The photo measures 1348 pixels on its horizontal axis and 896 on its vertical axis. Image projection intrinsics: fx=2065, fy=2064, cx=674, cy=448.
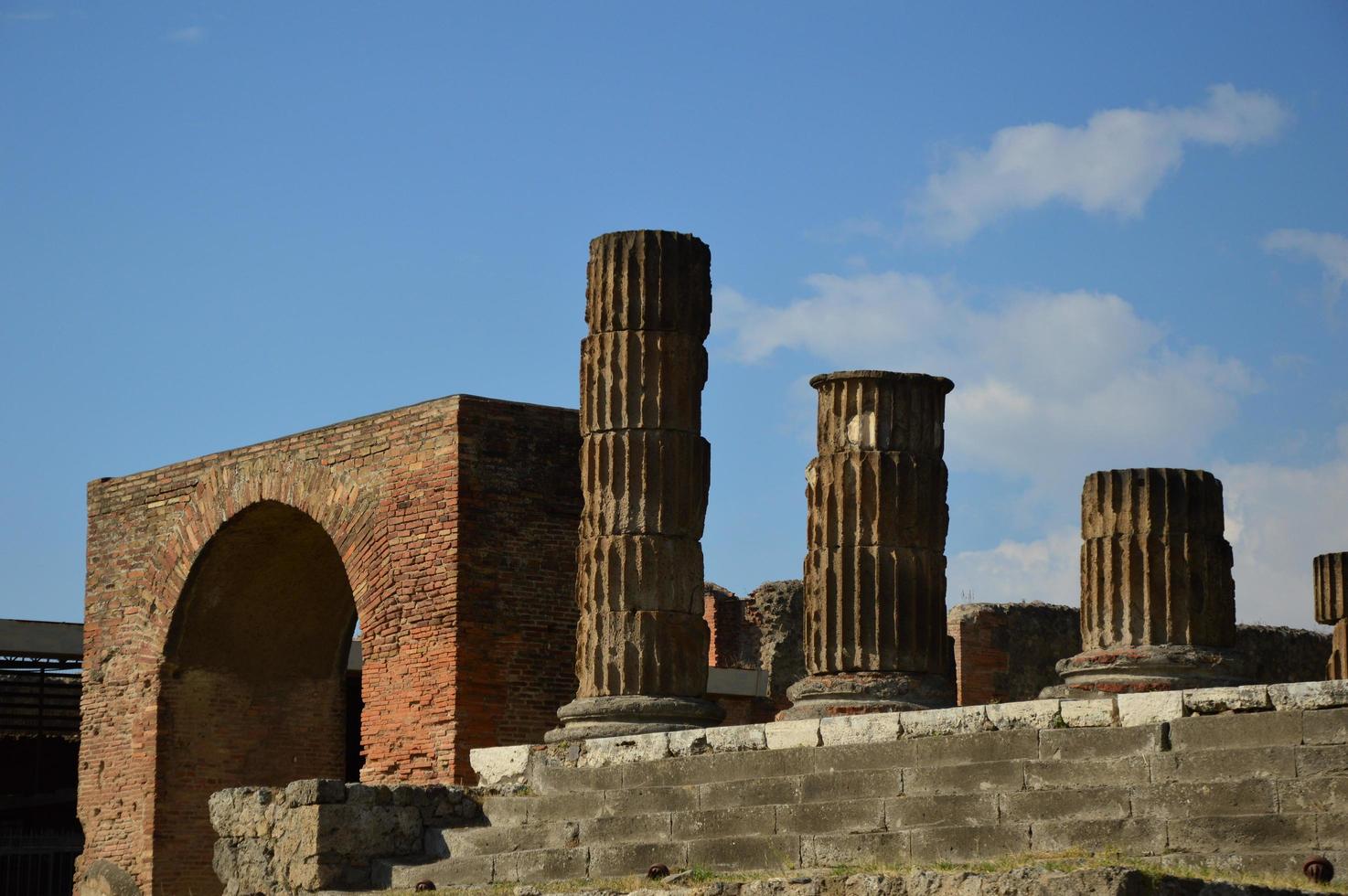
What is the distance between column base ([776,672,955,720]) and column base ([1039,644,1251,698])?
40.3 inches

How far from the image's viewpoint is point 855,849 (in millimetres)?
11156

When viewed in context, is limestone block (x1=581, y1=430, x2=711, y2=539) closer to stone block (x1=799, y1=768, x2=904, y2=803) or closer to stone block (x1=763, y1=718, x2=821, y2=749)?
stone block (x1=763, y1=718, x2=821, y2=749)

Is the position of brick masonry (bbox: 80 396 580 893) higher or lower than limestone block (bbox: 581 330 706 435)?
lower

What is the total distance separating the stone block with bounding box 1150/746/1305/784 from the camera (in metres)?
9.68

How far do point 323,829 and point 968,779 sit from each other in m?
4.22

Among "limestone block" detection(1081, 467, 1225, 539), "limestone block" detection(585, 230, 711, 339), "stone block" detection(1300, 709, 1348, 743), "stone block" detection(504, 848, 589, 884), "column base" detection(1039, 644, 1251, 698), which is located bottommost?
"stone block" detection(504, 848, 589, 884)

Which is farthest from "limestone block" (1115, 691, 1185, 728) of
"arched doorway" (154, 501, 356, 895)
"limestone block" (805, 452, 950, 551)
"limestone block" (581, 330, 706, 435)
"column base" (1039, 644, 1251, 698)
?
"arched doorway" (154, 501, 356, 895)

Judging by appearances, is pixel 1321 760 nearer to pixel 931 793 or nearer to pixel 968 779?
pixel 968 779

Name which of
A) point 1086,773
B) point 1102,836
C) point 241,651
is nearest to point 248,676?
point 241,651

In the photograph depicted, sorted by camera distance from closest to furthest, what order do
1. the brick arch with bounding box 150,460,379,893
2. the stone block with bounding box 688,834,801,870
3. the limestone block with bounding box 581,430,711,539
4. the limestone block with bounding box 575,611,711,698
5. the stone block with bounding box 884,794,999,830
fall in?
1. the stone block with bounding box 884,794,999,830
2. the stone block with bounding box 688,834,801,870
3. the limestone block with bounding box 575,611,711,698
4. the limestone block with bounding box 581,430,711,539
5. the brick arch with bounding box 150,460,379,893

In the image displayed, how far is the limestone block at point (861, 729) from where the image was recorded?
1151cm

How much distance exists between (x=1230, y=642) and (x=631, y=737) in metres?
3.76

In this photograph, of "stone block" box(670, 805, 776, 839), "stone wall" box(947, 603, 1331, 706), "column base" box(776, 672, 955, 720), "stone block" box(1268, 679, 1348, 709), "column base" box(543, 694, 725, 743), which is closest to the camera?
"stone block" box(1268, 679, 1348, 709)

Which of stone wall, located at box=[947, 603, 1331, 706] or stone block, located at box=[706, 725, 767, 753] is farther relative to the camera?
stone wall, located at box=[947, 603, 1331, 706]
